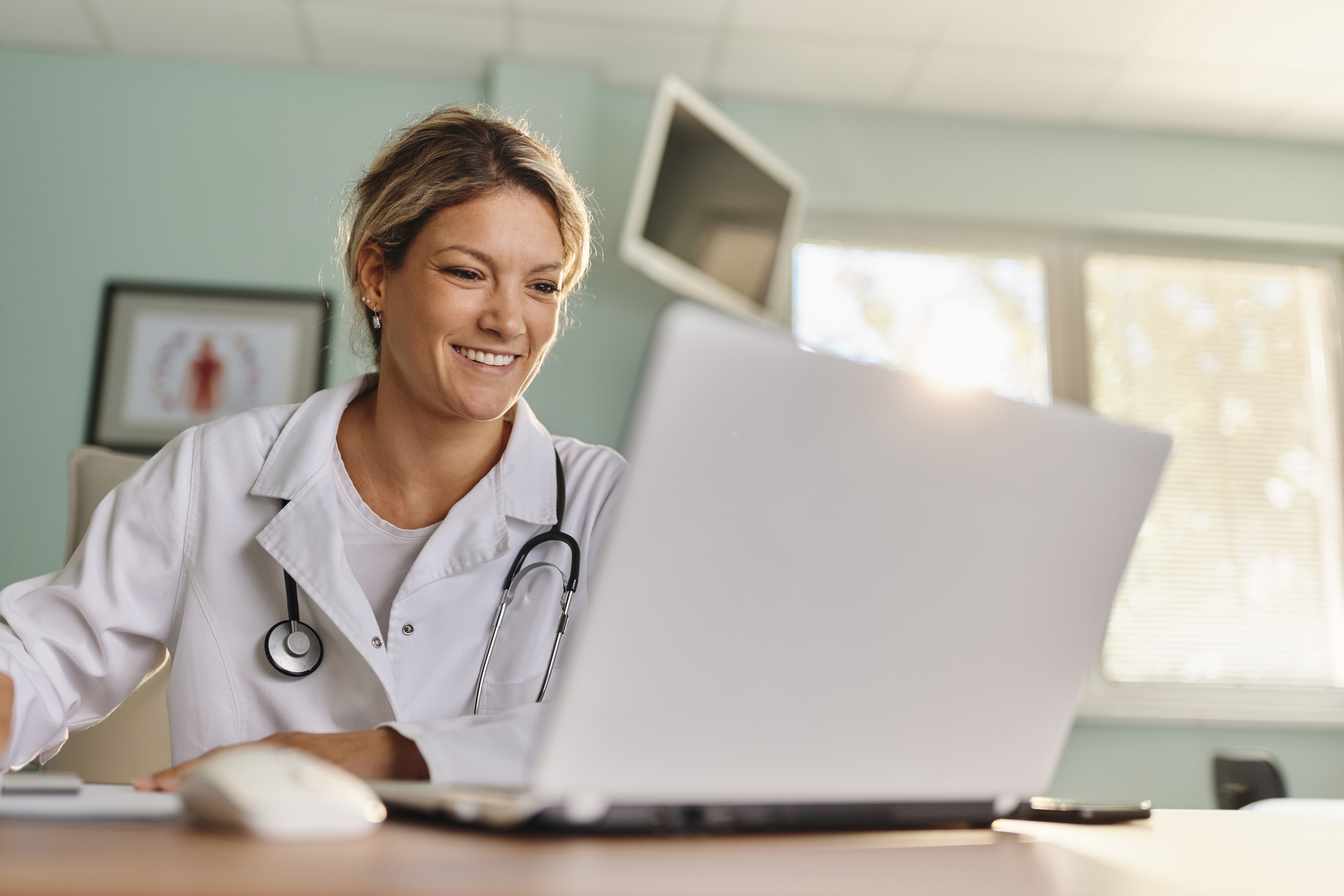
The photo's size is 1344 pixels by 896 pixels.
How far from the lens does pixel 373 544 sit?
1.17 m

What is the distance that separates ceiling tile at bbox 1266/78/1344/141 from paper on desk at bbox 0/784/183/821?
3743mm

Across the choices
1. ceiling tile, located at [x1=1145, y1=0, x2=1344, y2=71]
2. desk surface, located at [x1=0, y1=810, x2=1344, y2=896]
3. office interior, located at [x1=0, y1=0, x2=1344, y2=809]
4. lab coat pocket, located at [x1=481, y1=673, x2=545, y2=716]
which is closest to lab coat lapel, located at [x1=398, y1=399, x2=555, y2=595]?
lab coat pocket, located at [x1=481, y1=673, x2=545, y2=716]

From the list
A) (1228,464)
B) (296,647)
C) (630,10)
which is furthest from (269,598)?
(1228,464)

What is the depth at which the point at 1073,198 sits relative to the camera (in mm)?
3439

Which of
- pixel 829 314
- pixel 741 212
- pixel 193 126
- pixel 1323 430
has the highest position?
pixel 193 126

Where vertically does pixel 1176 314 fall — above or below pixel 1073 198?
below

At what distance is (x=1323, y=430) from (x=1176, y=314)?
0.60 metres

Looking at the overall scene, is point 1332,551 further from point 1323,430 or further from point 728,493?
point 728,493

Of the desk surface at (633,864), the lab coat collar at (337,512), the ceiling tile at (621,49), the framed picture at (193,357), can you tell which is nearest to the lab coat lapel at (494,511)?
the lab coat collar at (337,512)

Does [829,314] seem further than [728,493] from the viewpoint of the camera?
Yes

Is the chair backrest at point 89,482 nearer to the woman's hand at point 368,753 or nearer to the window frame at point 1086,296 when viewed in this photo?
the woman's hand at point 368,753

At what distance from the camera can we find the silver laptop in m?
0.43

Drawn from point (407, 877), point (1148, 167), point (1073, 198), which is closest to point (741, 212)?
point (1073, 198)

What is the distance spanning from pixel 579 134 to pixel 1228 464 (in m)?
2.31
